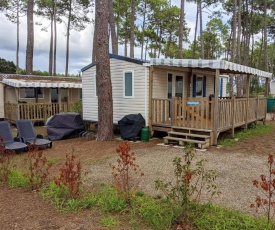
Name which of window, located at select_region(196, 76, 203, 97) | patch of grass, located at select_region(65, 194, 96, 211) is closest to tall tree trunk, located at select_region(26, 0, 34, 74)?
window, located at select_region(196, 76, 203, 97)

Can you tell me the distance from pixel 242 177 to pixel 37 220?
390 cm

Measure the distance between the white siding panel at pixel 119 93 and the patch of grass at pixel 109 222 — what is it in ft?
21.0

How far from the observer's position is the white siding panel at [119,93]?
31.0ft

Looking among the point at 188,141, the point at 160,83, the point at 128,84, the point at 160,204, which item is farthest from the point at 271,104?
the point at 160,204

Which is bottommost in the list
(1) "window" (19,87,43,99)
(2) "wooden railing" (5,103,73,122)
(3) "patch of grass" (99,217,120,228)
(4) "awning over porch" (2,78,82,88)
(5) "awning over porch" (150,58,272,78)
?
(3) "patch of grass" (99,217,120,228)

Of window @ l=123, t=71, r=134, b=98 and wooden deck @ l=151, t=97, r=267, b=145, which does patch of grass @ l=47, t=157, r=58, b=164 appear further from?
window @ l=123, t=71, r=134, b=98

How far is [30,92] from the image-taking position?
50.0ft

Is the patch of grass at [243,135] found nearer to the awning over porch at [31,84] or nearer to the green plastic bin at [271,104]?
the green plastic bin at [271,104]

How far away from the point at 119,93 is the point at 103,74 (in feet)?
4.96

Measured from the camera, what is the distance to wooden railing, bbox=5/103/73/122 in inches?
520

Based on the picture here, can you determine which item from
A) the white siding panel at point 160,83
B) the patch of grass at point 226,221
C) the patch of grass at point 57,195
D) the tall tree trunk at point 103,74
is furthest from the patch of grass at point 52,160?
the white siding panel at point 160,83

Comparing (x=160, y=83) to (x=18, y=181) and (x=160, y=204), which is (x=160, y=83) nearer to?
(x=18, y=181)

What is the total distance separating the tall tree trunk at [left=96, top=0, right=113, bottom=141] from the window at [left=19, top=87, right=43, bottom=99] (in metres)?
7.85

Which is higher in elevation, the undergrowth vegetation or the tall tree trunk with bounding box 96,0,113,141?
the tall tree trunk with bounding box 96,0,113,141
